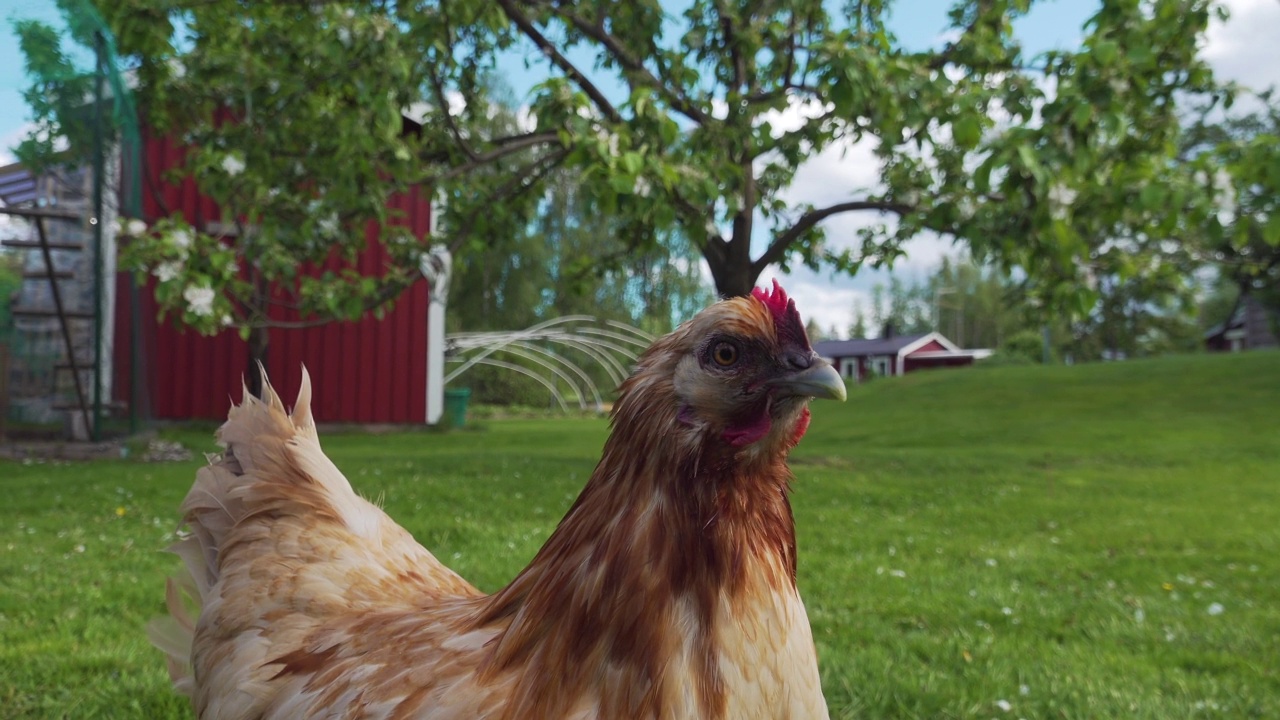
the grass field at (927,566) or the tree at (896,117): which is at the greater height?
the tree at (896,117)

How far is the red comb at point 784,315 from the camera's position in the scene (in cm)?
133

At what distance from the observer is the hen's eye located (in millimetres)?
1295

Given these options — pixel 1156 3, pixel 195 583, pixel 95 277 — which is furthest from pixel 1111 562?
pixel 95 277

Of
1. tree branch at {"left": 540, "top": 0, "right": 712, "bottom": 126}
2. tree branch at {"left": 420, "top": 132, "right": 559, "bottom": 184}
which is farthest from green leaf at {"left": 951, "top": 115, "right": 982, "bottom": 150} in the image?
tree branch at {"left": 420, "top": 132, "right": 559, "bottom": 184}

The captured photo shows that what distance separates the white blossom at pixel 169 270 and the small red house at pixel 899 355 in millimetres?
45785

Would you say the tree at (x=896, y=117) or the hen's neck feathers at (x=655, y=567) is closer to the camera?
the hen's neck feathers at (x=655, y=567)

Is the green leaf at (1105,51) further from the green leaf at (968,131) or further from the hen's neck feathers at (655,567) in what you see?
the hen's neck feathers at (655,567)

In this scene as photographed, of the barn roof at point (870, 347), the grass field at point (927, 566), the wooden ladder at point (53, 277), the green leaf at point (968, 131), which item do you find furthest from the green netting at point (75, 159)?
the barn roof at point (870, 347)

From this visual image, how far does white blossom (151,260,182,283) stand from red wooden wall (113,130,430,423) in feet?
23.5

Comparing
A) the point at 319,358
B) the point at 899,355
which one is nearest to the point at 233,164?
the point at 319,358

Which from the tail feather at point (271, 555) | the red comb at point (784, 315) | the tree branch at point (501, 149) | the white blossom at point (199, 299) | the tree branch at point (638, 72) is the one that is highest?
the tree branch at point (638, 72)

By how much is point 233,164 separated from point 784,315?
6015mm

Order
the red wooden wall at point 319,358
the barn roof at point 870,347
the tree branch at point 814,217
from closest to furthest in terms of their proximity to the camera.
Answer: the tree branch at point 814,217 < the red wooden wall at point 319,358 < the barn roof at point 870,347

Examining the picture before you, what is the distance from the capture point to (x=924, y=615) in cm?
381
